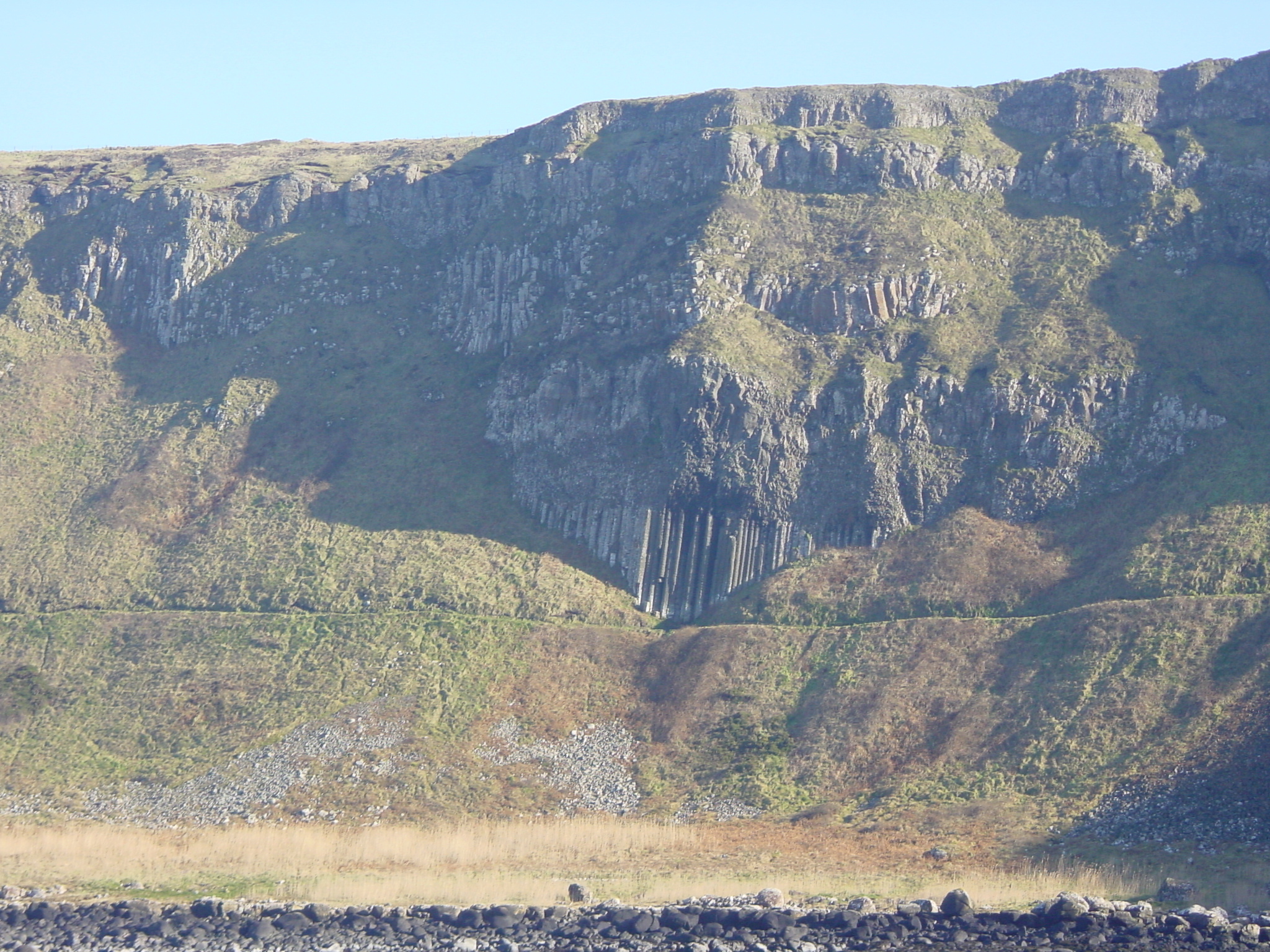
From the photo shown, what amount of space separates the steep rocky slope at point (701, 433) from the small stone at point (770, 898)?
13312mm

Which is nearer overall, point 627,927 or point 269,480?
point 627,927

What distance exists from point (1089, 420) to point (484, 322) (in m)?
39.2

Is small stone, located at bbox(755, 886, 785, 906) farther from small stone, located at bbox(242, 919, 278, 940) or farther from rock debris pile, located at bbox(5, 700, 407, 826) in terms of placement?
rock debris pile, located at bbox(5, 700, 407, 826)

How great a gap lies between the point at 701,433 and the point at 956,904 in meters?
38.4

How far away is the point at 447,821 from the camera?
57656mm

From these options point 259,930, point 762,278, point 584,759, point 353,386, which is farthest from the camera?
point 353,386

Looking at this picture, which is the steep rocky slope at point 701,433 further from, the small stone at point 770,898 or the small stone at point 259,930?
the small stone at point 259,930

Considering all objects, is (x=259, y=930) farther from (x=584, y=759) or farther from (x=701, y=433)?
(x=701, y=433)

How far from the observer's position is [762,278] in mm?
84312

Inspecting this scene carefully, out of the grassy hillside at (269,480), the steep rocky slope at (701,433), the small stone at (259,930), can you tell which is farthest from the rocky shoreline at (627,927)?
the grassy hillside at (269,480)

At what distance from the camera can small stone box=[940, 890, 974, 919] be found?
42.6 meters

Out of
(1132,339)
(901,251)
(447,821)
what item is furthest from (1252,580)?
(447,821)

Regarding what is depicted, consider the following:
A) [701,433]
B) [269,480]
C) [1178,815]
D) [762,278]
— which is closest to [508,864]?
[1178,815]

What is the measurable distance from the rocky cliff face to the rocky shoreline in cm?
3110
